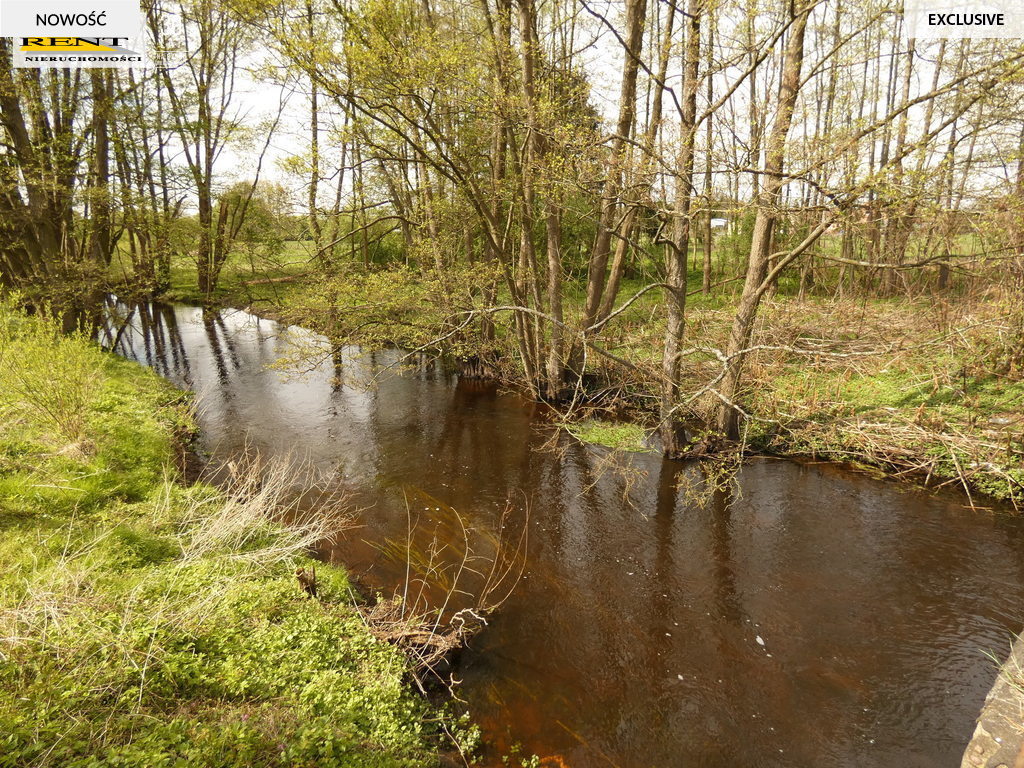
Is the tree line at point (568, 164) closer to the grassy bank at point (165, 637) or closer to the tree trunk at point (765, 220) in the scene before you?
the tree trunk at point (765, 220)

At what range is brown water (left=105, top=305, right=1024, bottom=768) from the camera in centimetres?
425

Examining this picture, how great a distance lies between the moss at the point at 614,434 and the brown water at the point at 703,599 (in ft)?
1.48

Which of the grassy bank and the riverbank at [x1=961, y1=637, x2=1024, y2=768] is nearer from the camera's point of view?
the grassy bank

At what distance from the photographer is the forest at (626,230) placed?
21.0ft

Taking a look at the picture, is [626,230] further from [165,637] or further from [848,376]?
[165,637]

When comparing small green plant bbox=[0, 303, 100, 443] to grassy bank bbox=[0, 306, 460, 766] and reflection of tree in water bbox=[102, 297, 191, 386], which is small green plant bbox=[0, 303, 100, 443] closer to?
grassy bank bbox=[0, 306, 460, 766]

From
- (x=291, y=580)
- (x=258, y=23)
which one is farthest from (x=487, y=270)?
(x=291, y=580)

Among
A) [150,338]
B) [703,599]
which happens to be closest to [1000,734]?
[703,599]

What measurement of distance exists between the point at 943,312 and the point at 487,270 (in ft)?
32.1

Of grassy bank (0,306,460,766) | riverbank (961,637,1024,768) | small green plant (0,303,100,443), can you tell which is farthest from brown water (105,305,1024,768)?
small green plant (0,303,100,443)

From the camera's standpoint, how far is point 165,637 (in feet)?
12.3

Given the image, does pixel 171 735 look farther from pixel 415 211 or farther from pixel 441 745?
pixel 415 211

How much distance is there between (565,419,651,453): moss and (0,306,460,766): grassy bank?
19.4 ft

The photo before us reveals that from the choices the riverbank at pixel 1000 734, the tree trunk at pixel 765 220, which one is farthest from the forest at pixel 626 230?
the riverbank at pixel 1000 734
